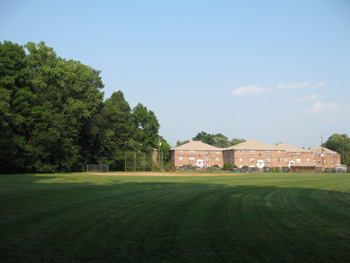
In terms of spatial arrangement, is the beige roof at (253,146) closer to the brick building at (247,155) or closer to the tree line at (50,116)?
the brick building at (247,155)

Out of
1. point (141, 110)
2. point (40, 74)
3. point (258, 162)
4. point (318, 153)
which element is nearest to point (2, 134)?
point (40, 74)

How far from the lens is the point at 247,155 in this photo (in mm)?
100000

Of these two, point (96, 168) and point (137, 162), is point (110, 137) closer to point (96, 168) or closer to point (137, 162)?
point (96, 168)

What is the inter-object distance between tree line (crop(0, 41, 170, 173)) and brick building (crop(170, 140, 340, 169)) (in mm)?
35033

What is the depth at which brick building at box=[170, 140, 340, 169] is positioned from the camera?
328ft

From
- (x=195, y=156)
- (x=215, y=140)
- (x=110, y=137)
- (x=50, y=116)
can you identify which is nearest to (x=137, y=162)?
(x=110, y=137)

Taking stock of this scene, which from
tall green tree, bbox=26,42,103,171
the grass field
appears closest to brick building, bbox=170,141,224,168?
tall green tree, bbox=26,42,103,171

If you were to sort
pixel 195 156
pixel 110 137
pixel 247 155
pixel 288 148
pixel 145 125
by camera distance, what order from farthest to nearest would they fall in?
pixel 288 148 < pixel 195 156 < pixel 247 155 < pixel 145 125 < pixel 110 137

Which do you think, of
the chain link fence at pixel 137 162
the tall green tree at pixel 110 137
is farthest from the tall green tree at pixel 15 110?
the chain link fence at pixel 137 162

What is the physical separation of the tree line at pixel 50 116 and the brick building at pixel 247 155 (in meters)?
35.0

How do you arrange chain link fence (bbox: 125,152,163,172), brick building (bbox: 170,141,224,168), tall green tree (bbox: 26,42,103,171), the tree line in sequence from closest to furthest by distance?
the tree line, tall green tree (bbox: 26,42,103,171), chain link fence (bbox: 125,152,163,172), brick building (bbox: 170,141,224,168)

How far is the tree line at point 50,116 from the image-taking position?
143 feet

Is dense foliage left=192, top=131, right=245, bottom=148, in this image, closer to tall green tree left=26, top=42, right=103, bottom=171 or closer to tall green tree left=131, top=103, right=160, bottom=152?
tall green tree left=131, top=103, right=160, bottom=152

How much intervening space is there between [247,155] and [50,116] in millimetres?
65520
